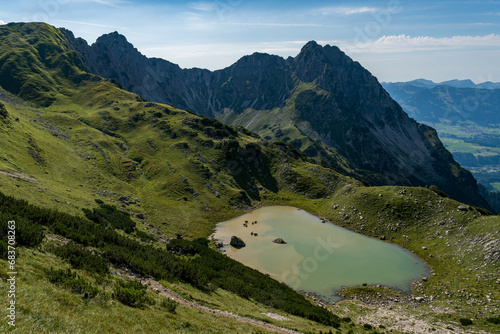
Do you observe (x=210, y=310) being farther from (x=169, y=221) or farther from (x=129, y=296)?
(x=169, y=221)

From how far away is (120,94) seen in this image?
182 m

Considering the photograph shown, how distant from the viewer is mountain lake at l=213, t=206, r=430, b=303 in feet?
197

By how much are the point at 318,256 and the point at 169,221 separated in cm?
4613

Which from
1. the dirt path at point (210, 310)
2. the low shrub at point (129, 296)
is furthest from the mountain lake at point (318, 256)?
the low shrub at point (129, 296)

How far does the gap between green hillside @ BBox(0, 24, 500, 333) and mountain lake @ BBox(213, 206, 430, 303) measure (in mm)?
4181

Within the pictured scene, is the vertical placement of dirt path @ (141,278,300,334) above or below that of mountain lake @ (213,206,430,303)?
above

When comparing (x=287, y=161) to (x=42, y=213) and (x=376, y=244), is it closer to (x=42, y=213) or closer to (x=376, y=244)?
(x=376, y=244)

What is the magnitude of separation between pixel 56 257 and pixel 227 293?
79.2 ft

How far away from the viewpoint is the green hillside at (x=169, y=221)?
23.7 metres

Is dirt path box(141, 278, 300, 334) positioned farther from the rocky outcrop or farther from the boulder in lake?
the rocky outcrop

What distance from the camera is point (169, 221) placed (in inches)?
3258

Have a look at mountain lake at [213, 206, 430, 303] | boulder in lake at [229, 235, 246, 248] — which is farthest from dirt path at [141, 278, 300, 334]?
boulder in lake at [229, 235, 246, 248]

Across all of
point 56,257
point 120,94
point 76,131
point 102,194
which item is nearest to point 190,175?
point 102,194

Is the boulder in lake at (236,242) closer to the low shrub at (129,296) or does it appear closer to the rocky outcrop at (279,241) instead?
the rocky outcrop at (279,241)
